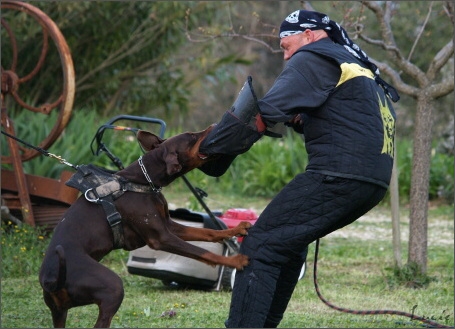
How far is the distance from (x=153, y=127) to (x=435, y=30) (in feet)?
18.3

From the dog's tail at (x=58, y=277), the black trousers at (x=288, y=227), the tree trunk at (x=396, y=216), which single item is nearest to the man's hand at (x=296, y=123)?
the black trousers at (x=288, y=227)

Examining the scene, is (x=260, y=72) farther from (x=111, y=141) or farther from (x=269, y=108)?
(x=269, y=108)

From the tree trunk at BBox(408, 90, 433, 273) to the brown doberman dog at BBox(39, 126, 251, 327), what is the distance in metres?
3.18

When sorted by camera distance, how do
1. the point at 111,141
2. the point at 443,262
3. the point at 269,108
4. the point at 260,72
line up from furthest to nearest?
the point at 260,72 < the point at 111,141 < the point at 443,262 < the point at 269,108

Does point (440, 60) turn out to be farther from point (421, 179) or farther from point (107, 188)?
point (107, 188)

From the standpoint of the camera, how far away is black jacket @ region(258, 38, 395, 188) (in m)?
4.42

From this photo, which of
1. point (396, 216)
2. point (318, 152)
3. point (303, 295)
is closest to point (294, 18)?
point (318, 152)

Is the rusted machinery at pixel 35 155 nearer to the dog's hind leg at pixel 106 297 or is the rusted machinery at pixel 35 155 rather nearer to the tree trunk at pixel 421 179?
the tree trunk at pixel 421 179

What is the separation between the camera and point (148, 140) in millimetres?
4980

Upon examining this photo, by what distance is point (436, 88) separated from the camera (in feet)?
24.9

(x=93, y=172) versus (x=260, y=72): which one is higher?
(x=93, y=172)

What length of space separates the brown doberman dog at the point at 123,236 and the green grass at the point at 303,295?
4.11 feet

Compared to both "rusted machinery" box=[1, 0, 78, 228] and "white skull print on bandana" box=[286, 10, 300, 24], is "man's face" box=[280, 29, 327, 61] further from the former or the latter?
"rusted machinery" box=[1, 0, 78, 228]

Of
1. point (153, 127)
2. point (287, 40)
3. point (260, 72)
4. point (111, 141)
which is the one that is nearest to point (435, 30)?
point (153, 127)
